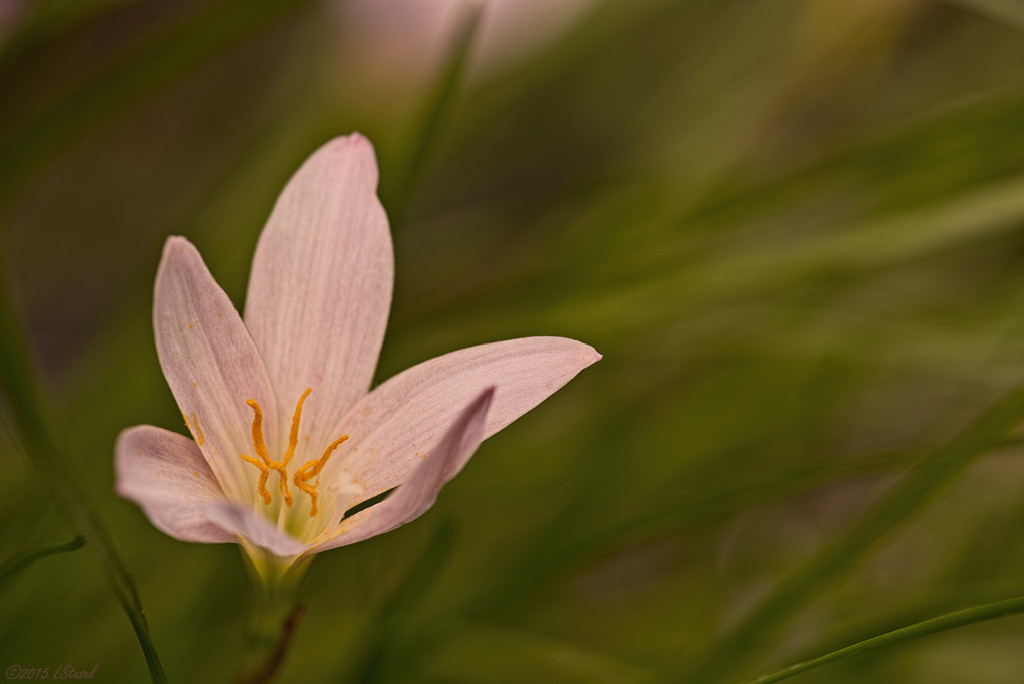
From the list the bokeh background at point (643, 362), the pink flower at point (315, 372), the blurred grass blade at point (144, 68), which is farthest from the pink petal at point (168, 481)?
the blurred grass blade at point (144, 68)

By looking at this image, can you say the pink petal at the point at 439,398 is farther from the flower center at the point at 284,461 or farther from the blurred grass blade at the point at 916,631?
the blurred grass blade at the point at 916,631

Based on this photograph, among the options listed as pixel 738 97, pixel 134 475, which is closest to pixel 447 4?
pixel 738 97

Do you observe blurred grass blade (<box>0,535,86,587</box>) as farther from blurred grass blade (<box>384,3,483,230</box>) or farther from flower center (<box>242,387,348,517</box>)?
blurred grass blade (<box>384,3,483,230</box>)

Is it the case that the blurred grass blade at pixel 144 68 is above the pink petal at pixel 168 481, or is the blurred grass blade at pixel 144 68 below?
above

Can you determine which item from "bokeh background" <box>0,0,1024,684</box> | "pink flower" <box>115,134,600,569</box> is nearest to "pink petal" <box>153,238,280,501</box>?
"pink flower" <box>115,134,600,569</box>

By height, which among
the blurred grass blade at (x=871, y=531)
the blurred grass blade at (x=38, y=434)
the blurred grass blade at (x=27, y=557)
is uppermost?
the blurred grass blade at (x=38, y=434)
